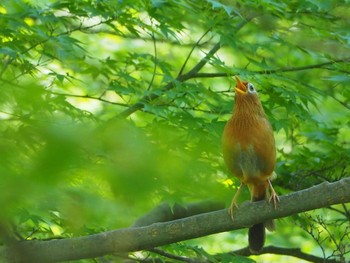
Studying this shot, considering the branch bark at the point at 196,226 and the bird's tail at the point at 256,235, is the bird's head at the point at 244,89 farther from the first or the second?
the branch bark at the point at 196,226

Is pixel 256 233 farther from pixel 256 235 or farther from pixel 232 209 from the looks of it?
pixel 232 209

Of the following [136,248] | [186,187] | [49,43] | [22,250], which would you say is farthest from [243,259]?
[22,250]

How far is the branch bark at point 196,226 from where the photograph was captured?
3941 millimetres

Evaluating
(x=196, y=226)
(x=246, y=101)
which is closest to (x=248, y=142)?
(x=246, y=101)

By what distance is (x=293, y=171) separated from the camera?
6.60m

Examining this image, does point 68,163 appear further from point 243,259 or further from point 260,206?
point 243,259

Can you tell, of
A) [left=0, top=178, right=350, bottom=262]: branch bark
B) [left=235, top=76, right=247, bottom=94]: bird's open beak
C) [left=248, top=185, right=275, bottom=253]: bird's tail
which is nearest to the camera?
[left=0, top=178, right=350, bottom=262]: branch bark

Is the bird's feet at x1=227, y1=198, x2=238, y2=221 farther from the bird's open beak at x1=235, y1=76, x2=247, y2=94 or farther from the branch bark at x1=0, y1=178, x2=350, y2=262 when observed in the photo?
the bird's open beak at x1=235, y1=76, x2=247, y2=94

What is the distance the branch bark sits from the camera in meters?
3.94

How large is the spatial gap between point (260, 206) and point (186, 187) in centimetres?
279

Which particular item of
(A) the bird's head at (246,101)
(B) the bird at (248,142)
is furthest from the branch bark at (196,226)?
(A) the bird's head at (246,101)

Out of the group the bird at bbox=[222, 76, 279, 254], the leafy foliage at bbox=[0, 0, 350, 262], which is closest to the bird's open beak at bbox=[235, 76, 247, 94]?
the bird at bbox=[222, 76, 279, 254]

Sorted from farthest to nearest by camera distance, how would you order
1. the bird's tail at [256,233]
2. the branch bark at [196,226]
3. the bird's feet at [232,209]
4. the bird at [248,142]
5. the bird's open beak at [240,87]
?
the bird's tail at [256,233]
the bird's open beak at [240,87]
the bird at [248,142]
the bird's feet at [232,209]
the branch bark at [196,226]

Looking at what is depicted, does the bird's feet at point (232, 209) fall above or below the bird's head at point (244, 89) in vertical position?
below
